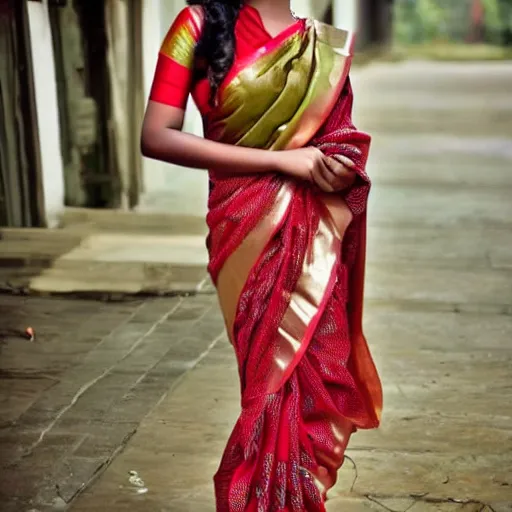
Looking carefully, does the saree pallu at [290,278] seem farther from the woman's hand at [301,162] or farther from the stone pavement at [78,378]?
the stone pavement at [78,378]

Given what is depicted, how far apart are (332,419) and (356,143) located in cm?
64

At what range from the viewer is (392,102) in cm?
1349

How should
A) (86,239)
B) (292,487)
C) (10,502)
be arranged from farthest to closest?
(86,239) < (10,502) < (292,487)

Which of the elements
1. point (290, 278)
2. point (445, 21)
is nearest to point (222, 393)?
point (290, 278)

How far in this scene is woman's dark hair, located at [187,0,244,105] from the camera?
5.87ft

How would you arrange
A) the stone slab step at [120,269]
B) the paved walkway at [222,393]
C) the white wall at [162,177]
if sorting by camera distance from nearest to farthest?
the paved walkway at [222,393] < the stone slab step at [120,269] < the white wall at [162,177]

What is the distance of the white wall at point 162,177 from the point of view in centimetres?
634

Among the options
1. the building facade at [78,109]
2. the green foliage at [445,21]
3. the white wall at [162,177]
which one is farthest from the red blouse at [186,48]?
the green foliage at [445,21]

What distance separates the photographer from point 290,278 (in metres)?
1.94

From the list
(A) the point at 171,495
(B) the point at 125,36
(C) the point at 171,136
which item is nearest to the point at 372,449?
(A) the point at 171,495

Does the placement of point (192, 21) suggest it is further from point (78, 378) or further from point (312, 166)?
point (78, 378)

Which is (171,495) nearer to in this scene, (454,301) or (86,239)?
(454,301)

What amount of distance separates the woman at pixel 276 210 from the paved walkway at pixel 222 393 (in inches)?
20.9

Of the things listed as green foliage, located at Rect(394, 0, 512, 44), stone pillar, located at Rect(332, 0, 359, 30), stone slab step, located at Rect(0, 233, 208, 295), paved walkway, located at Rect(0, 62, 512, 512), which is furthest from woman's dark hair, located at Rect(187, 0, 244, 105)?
green foliage, located at Rect(394, 0, 512, 44)
